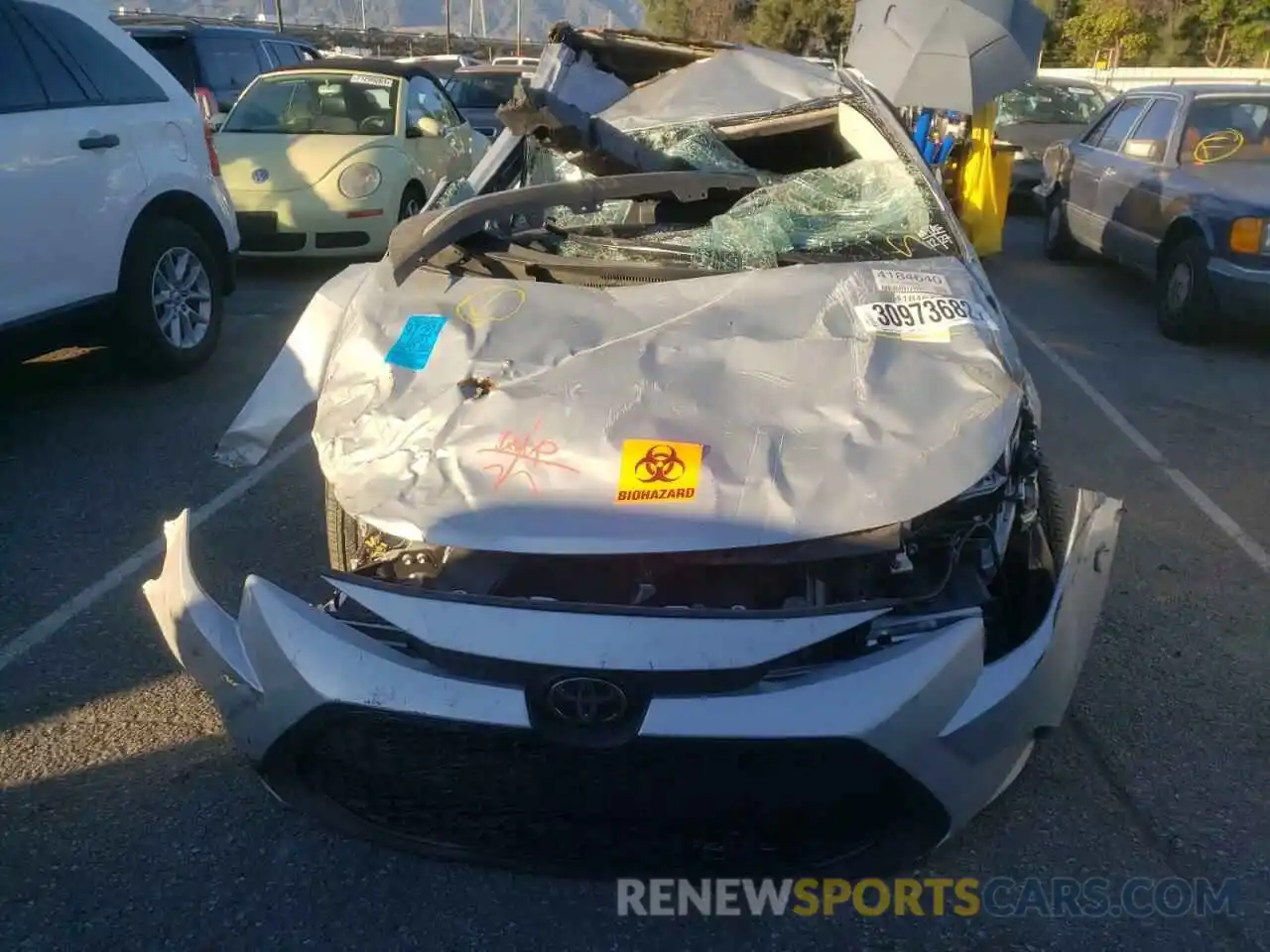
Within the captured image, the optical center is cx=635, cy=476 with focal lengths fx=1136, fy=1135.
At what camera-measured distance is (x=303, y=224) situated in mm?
8555

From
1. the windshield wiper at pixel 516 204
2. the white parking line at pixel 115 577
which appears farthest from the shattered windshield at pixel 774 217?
the white parking line at pixel 115 577

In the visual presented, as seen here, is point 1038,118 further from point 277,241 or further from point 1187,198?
point 277,241

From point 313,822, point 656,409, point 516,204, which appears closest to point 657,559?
point 656,409

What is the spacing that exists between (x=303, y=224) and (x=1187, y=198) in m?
6.19

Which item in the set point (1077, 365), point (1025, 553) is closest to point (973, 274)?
point (1025, 553)

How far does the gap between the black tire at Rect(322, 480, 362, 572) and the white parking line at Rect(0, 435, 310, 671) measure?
111 cm

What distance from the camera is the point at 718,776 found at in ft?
7.27

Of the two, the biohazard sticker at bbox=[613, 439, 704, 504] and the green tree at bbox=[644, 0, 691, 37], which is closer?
the biohazard sticker at bbox=[613, 439, 704, 504]

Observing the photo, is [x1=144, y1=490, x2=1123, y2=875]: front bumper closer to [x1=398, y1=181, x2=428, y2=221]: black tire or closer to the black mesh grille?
the black mesh grille

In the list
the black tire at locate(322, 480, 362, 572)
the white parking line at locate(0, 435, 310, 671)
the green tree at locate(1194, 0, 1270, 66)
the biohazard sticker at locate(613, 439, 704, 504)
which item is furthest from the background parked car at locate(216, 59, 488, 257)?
the green tree at locate(1194, 0, 1270, 66)

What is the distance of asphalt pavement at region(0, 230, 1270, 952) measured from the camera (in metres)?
2.40

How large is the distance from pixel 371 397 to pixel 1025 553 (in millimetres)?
1693

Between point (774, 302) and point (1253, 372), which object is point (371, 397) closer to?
point (774, 302)

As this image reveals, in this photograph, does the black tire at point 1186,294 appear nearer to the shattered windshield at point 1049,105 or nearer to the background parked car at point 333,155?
the background parked car at point 333,155
